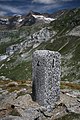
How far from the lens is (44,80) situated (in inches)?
1208

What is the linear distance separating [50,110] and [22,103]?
3.47m

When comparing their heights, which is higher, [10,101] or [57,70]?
[57,70]

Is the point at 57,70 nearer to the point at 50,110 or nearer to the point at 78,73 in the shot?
the point at 50,110

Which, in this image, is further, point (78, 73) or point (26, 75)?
point (26, 75)

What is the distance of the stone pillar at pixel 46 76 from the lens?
30.5 m

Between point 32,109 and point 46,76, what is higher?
point 46,76

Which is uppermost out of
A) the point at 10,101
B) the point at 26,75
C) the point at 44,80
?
the point at 44,80

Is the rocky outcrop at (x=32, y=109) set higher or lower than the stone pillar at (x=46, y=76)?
lower

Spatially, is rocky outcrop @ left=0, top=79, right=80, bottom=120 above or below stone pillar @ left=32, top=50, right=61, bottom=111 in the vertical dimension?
below

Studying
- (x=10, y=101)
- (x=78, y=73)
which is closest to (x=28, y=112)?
(x=10, y=101)

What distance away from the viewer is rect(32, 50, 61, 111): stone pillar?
100.0 feet

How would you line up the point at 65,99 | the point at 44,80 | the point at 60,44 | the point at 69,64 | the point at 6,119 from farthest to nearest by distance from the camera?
the point at 60,44, the point at 69,64, the point at 65,99, the point at 44,80, the point at 6,119

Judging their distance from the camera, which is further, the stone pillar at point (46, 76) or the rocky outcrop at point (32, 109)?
the stone pillar at point (46, 76)

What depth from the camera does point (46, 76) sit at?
3055cm
